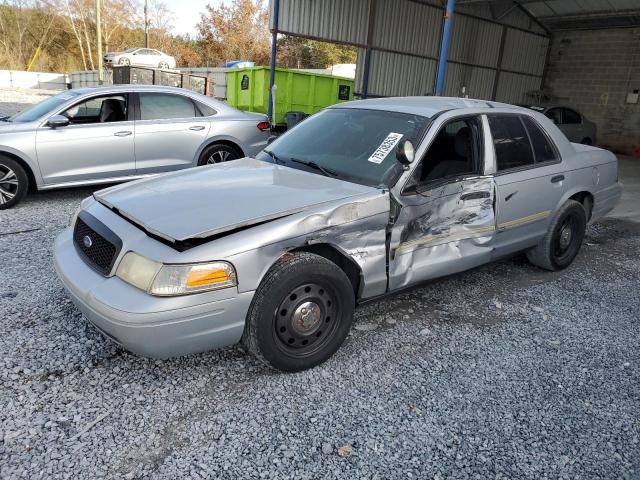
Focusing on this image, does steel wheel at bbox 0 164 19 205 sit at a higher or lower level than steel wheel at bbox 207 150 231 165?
lower

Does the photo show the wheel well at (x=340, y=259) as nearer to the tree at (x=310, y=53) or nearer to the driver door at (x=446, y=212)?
the driver door at (x=446, y=212)

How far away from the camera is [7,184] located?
5828mm

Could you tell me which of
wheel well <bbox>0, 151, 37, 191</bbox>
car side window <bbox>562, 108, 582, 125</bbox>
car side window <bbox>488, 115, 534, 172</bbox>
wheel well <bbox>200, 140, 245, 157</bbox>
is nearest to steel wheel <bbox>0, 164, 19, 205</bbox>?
wheel well <bbox>0, 151, 37, 191</bbox>

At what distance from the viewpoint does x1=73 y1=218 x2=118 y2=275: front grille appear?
2.66 metres

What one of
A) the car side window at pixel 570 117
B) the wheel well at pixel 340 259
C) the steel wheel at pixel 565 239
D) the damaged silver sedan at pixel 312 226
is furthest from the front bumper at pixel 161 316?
the car side window at pixel 570 117

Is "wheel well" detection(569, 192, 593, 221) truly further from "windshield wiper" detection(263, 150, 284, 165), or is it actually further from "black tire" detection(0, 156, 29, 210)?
"black tire" detection(0, 156, 29, 210)

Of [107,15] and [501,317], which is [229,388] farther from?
[107,15]

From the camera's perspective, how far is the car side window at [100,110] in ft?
20.1

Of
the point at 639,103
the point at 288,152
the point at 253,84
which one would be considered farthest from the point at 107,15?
→ the point at 288,152

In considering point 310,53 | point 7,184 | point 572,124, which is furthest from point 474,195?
point 310,53

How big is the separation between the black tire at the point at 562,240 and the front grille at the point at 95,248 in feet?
12.1

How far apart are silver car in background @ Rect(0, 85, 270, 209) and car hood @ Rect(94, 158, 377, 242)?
3189 millimetres

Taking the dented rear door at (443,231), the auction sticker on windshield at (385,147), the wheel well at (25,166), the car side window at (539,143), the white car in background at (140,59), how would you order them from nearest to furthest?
the dented rear door at (443,231) < the auction sticker on windshield at (385,147) < the car side window at (539,143) < the wheel well at (25,166) < the white car in background at (140,59)

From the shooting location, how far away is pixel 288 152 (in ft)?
12.4
